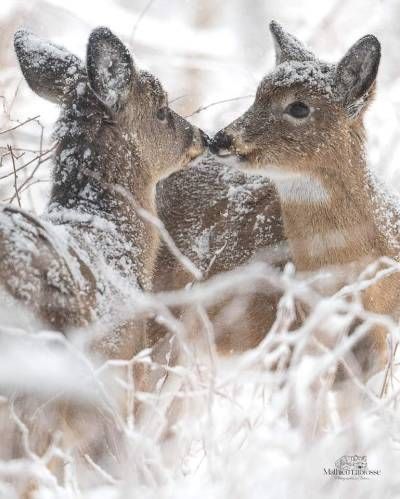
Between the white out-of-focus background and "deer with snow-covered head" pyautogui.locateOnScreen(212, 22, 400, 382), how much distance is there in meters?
2.93

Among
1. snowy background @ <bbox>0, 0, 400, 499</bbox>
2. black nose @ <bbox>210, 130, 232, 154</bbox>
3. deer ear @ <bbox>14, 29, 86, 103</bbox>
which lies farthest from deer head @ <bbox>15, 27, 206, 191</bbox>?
snowy background @ <bbox>0, 0, 400, 499</bbox>

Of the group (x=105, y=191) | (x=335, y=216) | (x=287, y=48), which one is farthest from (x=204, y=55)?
(x=105, y=191)

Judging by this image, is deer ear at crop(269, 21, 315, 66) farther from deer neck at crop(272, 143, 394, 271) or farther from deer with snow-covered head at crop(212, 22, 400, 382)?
deer neck at crop(272, 143, 394, 271)

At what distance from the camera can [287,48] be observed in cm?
591

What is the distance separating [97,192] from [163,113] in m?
0.80

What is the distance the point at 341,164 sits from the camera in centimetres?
538

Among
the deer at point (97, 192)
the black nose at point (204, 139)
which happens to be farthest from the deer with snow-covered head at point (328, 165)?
the deer at point (97, 192)

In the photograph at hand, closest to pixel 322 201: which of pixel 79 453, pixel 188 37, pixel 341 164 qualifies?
pixel 341 164

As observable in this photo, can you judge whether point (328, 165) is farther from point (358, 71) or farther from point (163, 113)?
point (163, 113)

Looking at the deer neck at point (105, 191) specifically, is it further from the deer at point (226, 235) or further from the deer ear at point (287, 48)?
the deer ear at point (287, 48)

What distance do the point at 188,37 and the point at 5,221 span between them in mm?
8239

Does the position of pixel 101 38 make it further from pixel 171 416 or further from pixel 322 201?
pixel 171 416

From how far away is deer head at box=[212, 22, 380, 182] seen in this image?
5383 millimetres

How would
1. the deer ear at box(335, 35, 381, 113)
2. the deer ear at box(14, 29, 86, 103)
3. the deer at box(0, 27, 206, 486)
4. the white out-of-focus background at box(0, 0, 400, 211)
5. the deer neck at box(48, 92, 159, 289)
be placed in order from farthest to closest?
the white out-of-focus background at box(0, 0, 400, 211) → the deer ear at box(335, 35, 381, 113) → the deer ear at box(14, 29, 86, 103) → the deer neck at box(48, 92, 159, 289) → the deer at box(0, 27, 206, 486)
